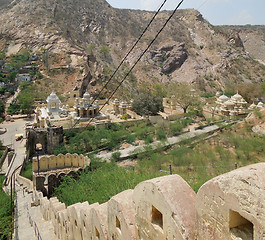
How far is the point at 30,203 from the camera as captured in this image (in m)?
12.1

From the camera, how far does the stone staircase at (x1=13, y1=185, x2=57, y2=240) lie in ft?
28.1

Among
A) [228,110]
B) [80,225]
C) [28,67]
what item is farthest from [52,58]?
[80,225]

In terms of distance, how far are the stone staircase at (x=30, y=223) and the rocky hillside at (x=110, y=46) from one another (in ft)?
110

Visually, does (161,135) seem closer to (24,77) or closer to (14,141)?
(14,141)

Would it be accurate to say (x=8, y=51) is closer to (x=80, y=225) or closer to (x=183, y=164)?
(x=183, y=164)

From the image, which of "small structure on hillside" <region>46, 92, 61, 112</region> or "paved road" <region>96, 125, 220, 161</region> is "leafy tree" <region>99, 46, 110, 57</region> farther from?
"paved road" <region>96, 125, 220, 161</region>

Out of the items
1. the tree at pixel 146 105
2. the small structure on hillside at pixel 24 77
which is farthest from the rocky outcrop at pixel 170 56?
the tree at pixel 146 105

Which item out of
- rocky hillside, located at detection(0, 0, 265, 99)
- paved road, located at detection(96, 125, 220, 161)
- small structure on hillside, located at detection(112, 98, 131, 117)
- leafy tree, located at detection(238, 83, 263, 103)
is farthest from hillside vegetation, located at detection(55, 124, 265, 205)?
rocky hillside, located at detection(0, 0, 265, 99)

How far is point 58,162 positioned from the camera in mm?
16094

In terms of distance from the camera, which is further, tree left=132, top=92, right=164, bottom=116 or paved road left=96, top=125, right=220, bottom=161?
tree left=132, top=92, right=164, bottom=116

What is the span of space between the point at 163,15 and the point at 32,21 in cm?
4424

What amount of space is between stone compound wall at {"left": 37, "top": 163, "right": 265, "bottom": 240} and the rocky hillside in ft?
138

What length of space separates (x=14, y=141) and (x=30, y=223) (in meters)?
16.9

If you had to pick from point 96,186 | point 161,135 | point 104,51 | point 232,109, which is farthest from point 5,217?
point 104,51
